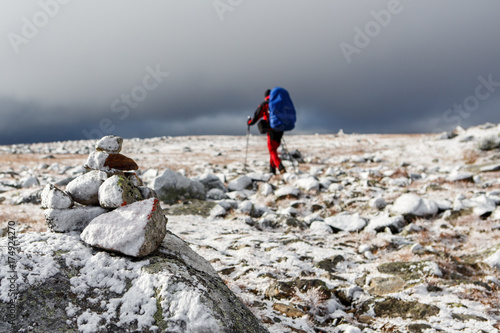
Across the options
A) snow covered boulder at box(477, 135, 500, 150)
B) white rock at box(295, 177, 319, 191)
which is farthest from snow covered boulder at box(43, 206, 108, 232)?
snow covered boulder at box(477, 135, 500, 150)

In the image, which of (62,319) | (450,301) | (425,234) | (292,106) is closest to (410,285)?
(450,301)

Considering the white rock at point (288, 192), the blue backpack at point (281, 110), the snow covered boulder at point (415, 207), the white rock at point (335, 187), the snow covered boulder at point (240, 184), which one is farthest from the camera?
the blue backpack at point (281, 110)

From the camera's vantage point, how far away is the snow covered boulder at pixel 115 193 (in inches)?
141

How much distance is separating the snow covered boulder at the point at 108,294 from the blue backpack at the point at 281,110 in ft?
39.0

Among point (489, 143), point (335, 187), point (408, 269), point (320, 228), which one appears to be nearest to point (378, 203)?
point (335, 187)

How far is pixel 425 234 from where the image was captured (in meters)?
7.32

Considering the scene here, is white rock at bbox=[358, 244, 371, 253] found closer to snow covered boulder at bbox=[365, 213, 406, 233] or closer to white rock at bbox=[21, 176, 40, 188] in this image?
snow covered boulder at bbox=[365, 213, 406, 233]

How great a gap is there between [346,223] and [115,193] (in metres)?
6.59

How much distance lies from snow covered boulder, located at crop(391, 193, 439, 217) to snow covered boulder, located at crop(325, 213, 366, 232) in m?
1.22

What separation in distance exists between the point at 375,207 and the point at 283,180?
533 cm

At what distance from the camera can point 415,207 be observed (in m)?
8.45

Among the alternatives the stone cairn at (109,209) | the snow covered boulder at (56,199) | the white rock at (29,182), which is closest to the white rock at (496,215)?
the stone cairn at (109,209)

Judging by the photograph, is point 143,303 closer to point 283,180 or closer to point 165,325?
point 165,325

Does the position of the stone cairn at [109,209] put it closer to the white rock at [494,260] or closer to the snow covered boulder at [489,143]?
the white rock at [494,260]
